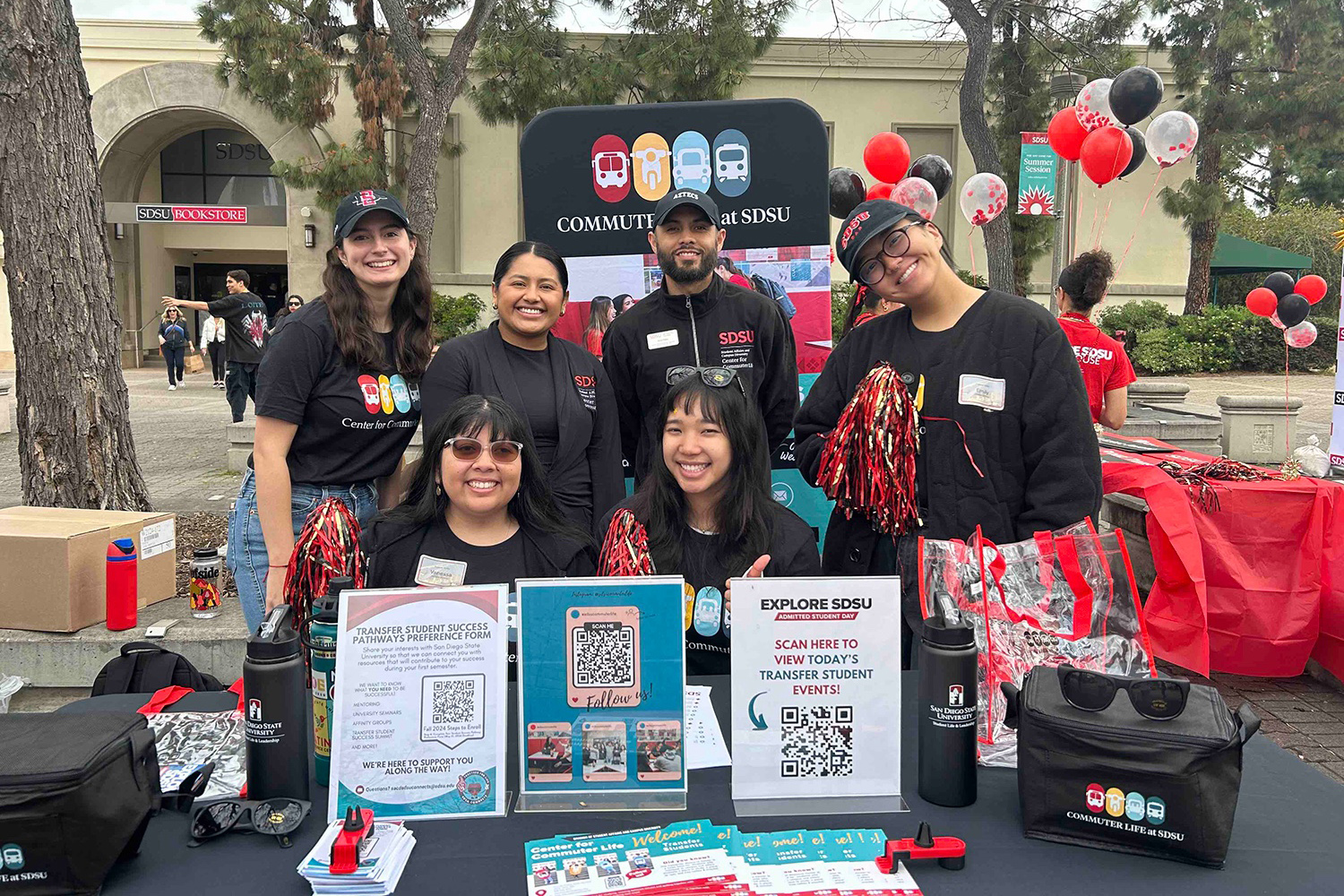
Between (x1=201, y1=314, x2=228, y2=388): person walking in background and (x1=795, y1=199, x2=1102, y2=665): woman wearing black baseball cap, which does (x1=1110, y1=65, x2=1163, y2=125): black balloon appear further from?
(x1=201, y1=314, x2=228, y2=388): person walking in background

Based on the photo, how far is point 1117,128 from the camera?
6.96 m

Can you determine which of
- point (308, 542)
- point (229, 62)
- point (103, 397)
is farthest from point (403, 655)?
point (229, 62)

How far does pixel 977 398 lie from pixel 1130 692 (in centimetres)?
94

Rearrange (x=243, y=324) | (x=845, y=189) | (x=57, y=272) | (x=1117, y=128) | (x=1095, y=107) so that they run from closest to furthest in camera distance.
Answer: (x=57, y=272), (x=1117, y=128), (x=1095, y=107), (x=845, y=189), (x=243, y=324)

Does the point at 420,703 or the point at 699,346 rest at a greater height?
the point at 699,346

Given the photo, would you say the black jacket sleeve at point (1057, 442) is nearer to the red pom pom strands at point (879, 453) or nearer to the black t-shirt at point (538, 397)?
the red pom pom strands at point (879, 453)

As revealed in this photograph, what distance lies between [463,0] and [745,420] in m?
12.3

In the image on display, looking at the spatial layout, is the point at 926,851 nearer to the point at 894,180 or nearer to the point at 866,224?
the point at 866,224

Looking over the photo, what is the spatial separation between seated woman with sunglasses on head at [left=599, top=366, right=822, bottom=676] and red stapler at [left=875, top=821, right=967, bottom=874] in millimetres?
837

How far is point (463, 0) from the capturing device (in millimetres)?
12555

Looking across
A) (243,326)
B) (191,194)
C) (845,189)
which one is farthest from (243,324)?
(191,194)

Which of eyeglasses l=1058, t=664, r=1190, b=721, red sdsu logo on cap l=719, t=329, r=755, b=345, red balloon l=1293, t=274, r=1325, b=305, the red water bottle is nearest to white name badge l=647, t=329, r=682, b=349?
red sdsu logo on cap l=719, t=329, r=755, b=345

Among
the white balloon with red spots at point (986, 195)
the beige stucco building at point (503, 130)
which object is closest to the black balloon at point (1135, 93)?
the white balloon with red spots at point (986, 195)

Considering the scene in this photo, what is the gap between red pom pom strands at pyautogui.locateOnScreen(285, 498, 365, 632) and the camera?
78.9 inches
